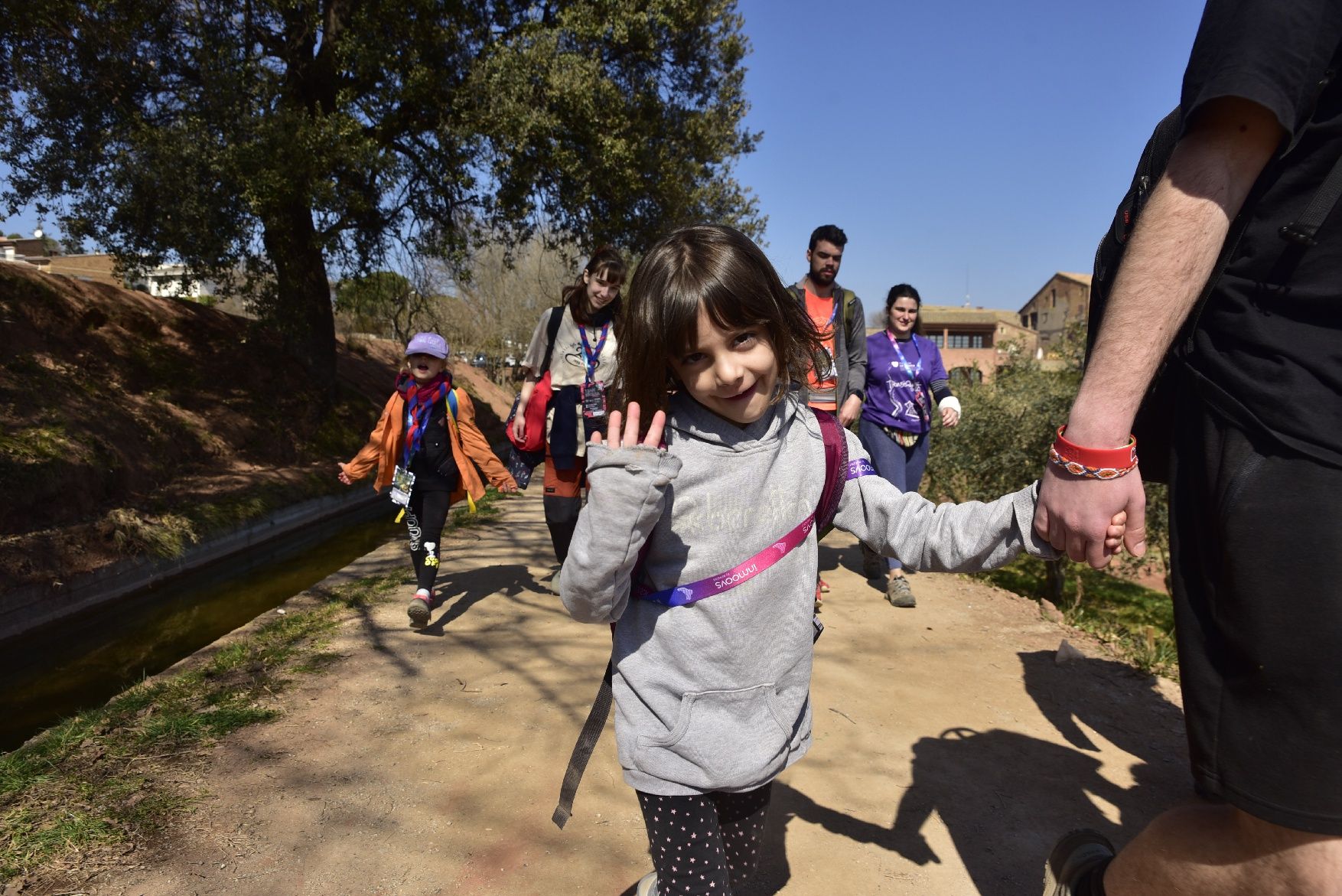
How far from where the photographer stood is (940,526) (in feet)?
5.56

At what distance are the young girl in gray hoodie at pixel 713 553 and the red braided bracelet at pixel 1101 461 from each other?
184mm

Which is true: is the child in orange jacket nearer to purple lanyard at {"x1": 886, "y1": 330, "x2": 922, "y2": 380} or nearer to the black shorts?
purple lanyard at {"x1": 886, "y1": 330, "x2": 922, "y2": 380}

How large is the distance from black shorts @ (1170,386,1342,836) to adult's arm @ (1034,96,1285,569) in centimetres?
11

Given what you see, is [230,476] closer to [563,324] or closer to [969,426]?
[563,324]

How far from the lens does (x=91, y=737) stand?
3254mm

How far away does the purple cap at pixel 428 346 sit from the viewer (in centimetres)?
480

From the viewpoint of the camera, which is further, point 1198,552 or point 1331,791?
point 1198,552

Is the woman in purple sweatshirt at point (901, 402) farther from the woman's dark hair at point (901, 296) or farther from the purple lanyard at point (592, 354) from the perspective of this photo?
the purple lanyard at point (592, 354)

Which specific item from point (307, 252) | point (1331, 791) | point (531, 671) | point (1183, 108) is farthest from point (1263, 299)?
point (307, 252)

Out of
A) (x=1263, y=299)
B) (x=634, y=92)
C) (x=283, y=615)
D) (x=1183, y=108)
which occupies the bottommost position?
(x=283, y=615)

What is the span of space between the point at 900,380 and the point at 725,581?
153 inches

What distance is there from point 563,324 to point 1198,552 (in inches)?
154

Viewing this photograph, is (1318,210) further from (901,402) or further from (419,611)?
(419,611)

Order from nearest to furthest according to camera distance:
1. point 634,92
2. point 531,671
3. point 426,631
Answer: point 531,671 → point 426,631 → point 634,92
